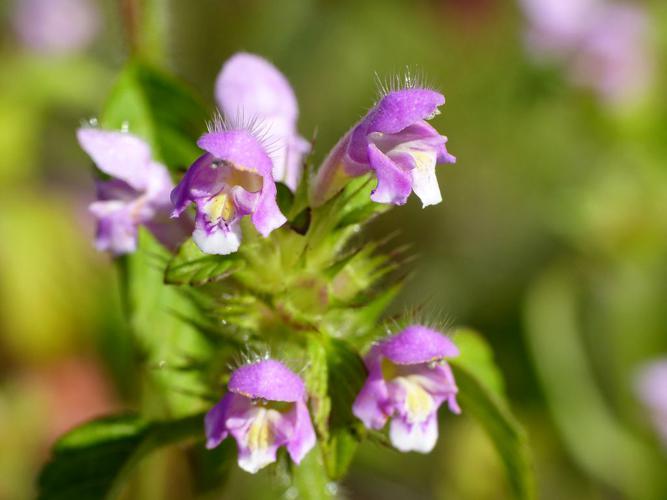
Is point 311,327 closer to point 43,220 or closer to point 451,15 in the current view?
point 43,220

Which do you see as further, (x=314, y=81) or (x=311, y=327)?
(x=314, y=81)

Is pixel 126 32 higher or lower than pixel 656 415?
higher

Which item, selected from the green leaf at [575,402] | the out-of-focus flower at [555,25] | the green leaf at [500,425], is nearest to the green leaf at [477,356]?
the green leaf at [500,425]

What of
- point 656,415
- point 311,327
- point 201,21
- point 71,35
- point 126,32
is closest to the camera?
point 311,327

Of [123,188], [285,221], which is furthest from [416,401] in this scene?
[123,188]

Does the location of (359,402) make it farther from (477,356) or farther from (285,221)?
(477,356)

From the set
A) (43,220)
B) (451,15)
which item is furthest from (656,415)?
(451,15)

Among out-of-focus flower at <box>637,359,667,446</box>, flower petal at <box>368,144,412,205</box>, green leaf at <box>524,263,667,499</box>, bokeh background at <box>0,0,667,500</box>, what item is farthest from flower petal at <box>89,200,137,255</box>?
green leaf at <box>524,263,667,499</box>

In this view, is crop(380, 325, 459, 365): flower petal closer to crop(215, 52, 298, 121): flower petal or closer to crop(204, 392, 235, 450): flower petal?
crop(204, 392, 235, 450): flower petal
